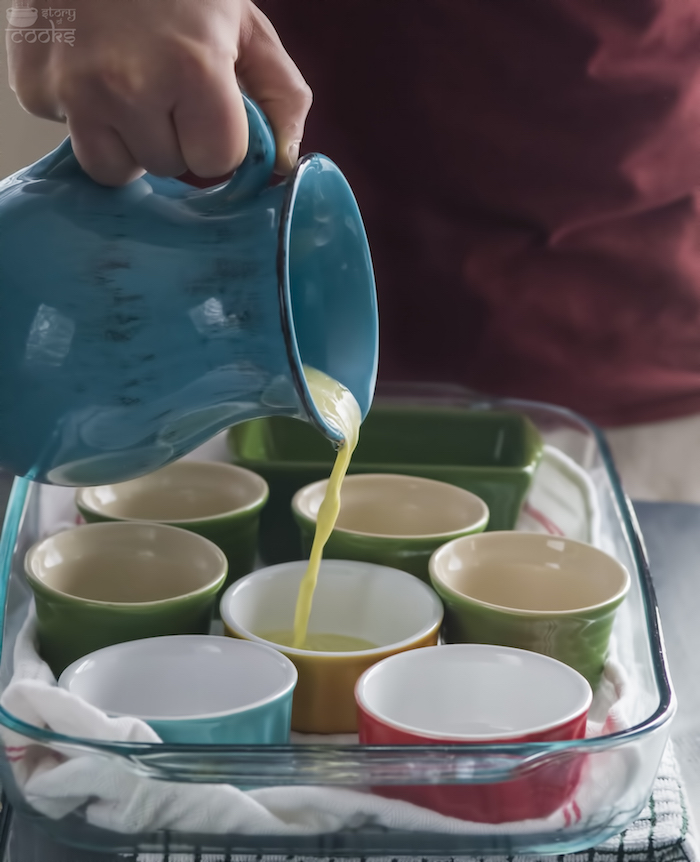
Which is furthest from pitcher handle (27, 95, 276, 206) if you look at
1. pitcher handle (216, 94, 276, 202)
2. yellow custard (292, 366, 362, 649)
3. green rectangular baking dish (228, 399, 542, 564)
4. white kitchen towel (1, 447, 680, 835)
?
green rectangular baking dish (228, 399, 542, 564)

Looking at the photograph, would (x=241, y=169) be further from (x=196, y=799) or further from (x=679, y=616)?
(x=679, y=616)

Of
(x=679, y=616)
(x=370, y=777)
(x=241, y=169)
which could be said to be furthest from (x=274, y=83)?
(x=679, y=616)

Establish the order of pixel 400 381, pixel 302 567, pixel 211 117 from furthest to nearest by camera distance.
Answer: pixel 400 381
pixel 302 567
pixel 211 117

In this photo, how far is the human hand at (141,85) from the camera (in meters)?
0.51

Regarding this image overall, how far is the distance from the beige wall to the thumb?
0.45 m

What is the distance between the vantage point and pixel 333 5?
37.1 inches

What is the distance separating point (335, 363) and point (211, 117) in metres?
0.20

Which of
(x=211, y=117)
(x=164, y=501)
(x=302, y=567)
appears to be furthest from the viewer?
(x=164, y=501)

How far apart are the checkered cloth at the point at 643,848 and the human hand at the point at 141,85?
33 cm

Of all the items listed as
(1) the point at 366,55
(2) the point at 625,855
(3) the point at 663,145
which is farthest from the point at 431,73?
(2) the point at 625,855

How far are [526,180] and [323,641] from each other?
Answer: 46 centimetres

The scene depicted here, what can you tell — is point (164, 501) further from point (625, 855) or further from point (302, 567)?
point (625, 855)

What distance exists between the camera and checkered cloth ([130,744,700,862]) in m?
0.53

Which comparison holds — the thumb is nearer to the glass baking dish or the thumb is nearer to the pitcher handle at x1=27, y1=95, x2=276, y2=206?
the pitcher handle at x1=27, y1=95, x2=276, y2=206
